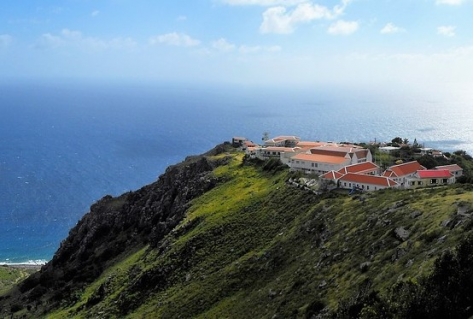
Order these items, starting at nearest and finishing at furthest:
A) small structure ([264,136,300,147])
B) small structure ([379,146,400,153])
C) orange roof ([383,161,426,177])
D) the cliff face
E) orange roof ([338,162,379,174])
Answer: orange roof ([383,161,426,177]), orange roof ([338,162,379,174]), the cliff face, small structure ([379,146,400,153]), small structure ([264,136,300,147])

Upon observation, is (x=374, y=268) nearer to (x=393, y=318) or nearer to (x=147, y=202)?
(x=393, y=318)

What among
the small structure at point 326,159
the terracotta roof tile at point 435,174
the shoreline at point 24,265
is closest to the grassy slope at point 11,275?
the shoreline at point 24,265

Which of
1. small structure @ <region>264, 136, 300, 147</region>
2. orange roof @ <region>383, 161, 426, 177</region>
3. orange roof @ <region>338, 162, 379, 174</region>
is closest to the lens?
orange roof @ <region>383, 161, 426, 177</region>

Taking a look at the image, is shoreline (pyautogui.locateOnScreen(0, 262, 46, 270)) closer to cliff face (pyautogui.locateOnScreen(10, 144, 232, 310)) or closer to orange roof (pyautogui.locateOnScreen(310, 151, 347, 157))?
cliff face (pyautogui.locateOnScreen(10, 144, 232, 310))

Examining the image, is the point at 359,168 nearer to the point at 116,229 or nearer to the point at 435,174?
the point at 435,174

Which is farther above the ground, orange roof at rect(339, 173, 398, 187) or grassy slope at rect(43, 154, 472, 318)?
orange roof at rect(339, 173, 398, 187)

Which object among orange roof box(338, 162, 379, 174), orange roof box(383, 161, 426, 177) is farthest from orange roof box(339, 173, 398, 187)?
orange roof box(383, 161, 426, 177)

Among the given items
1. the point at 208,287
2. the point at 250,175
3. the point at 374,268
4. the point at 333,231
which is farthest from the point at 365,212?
the point at 250,175
